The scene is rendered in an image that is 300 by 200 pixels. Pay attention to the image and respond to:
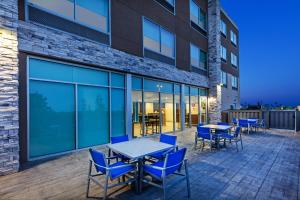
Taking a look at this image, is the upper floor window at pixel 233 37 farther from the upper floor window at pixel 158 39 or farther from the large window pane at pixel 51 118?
the large window pane at pixel 51 118

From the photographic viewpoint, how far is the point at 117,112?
8336 millimetres

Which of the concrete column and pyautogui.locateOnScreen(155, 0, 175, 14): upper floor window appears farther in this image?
the concrete column

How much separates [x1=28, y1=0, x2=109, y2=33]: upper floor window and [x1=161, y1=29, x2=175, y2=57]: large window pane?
4135 millimetres

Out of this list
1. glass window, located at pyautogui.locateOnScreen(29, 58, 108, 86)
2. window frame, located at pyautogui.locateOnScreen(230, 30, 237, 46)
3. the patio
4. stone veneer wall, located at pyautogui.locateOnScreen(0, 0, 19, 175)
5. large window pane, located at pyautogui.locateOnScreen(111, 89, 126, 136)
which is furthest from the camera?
window frame, located at pyautogui.locateOnScreen(230, 30, 237, 46)

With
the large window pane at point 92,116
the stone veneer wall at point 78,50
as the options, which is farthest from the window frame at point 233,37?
the large window pane at point 92,116

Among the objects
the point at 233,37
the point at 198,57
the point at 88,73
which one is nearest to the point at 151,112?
the point at 88,73

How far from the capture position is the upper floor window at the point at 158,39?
32.5ft

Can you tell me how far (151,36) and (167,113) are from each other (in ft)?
15.7

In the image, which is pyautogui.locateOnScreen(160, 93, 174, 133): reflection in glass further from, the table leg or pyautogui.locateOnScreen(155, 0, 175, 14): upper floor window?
the table leg

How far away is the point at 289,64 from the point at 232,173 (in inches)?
3881

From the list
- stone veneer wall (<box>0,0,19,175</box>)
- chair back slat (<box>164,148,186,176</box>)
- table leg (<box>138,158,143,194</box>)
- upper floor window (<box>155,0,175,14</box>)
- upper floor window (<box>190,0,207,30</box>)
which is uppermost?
upper floor window (<box>190,0,207,30</box>)

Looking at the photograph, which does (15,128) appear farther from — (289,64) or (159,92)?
(289,64)

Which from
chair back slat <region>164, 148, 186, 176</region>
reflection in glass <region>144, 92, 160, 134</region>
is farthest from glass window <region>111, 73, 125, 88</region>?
chair back slat <region>164, 148, 186, 176</region>

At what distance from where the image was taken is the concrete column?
15492 mm
